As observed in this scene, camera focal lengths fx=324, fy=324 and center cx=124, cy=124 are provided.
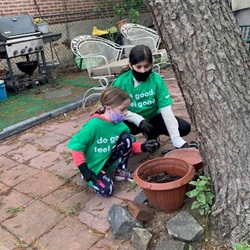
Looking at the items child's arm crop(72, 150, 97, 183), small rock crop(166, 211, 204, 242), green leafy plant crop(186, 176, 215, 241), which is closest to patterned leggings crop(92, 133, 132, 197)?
child's arm crop(72, 150, 97, 183)

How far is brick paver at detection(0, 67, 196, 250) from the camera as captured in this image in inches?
84.1

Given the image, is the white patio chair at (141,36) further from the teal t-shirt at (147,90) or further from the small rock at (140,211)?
the small rock at (140,211)

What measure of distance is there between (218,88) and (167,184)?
668 millimetres

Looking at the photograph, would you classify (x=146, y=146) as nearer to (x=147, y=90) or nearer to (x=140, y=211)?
(x=147, y=90)

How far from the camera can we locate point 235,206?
1800 mm

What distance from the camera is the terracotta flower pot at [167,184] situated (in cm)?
199

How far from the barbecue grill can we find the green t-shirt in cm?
330

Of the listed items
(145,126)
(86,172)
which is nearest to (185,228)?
(86,172)

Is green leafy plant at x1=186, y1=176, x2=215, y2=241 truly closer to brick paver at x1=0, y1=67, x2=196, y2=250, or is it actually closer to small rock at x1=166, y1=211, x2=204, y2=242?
small rock at x1=166, y1=211, x2=204, y2=242

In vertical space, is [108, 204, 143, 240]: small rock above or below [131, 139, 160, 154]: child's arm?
below

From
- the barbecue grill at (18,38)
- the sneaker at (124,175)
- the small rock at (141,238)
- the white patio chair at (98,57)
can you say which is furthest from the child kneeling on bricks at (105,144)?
the barbecue grill at (18,38)

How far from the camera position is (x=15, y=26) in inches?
211

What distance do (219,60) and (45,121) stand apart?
3173 mm

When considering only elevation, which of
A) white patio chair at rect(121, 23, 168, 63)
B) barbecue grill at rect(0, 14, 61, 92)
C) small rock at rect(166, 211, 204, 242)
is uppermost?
barbecue grill at rect(0, 14, 61, 92)
